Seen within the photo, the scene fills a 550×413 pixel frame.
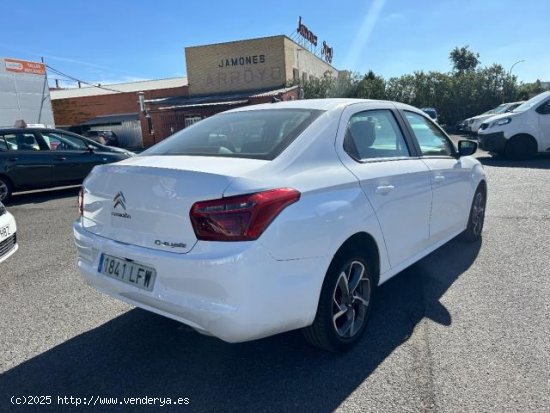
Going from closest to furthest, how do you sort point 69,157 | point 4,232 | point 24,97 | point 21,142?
→ point 4,232
point 21,142
point 69,157
point 24,97

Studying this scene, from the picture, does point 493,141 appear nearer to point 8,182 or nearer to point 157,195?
point 157,195

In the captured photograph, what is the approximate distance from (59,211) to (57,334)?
516 cm

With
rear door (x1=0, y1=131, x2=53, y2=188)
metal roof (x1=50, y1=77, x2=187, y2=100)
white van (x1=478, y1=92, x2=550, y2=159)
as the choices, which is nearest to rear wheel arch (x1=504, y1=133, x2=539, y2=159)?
white van (x1=478, y1=92, x2=550, y2=159)

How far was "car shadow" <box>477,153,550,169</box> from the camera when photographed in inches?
427

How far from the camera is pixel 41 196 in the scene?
9734 millimetres

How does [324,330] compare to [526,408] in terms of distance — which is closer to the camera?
[526,408]

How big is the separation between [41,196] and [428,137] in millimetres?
8698

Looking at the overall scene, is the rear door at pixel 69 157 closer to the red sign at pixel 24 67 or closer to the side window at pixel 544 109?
the side window at pixel 544 109

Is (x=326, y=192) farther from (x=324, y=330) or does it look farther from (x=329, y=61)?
(x=329, y=61)

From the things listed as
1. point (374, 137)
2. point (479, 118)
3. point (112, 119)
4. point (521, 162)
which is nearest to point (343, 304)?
point (374, 137)

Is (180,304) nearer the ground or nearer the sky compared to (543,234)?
nearer the sky

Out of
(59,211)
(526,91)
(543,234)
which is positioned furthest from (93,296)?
(526,91)

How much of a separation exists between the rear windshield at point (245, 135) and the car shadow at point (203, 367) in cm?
132

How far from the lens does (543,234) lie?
207 inches
